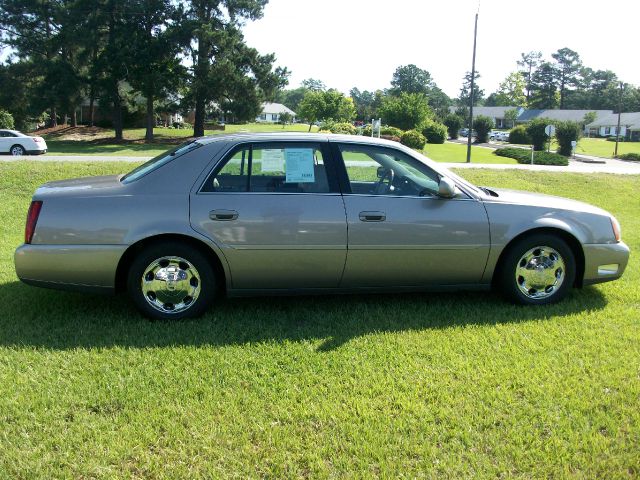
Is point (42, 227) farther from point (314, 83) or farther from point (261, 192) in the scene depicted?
point (314, 83)

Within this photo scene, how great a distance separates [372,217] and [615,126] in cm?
10033

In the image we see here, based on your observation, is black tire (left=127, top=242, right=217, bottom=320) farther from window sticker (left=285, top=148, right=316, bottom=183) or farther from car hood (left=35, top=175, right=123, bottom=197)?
window sticker (left=285, top=148, right=316, bottom=183)

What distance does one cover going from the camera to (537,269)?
15.7ft

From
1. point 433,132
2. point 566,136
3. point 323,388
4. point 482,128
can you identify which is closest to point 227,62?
point 433,132

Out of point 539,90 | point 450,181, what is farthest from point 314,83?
point 450,181

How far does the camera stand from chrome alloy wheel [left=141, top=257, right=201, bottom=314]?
4.30 metres

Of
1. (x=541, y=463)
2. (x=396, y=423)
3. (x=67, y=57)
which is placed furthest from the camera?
(x=67, y=57)

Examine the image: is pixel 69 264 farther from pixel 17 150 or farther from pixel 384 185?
pixel 17 150

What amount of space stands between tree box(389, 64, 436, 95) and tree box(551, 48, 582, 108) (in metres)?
31.3

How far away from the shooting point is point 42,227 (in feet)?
13.8

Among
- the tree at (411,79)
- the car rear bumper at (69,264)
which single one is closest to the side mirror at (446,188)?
the car rear bumper at (69,264)

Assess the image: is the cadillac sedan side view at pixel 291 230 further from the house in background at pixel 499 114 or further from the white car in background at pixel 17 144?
the house in background at pixel 499 114

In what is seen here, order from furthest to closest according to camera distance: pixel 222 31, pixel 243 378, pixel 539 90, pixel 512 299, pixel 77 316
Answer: pixel 539 90
pixel 222 31
pixel 512 299
pixel 77 316
pixel 243 378

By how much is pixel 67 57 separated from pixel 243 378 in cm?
4421
